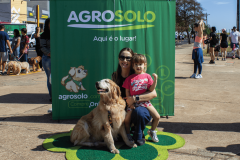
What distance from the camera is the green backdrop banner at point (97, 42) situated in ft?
15.7

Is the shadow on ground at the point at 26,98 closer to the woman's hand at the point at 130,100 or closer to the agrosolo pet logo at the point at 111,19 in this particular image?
the agrosolo pet logo at the point at 111,19

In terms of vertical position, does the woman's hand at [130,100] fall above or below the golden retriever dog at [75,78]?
below

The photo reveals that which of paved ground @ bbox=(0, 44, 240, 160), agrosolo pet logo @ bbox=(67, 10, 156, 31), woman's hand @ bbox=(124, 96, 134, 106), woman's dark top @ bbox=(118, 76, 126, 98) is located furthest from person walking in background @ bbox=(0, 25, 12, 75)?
woman's hand @ bbox=(124, 96, 134, 106)

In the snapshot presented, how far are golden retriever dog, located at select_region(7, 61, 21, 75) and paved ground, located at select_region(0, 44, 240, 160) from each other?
2.27 m

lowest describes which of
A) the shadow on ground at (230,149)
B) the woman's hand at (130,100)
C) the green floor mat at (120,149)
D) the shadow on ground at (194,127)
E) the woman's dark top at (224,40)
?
the shadow on ground at (230,149)

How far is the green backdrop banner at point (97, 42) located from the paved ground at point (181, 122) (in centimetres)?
63

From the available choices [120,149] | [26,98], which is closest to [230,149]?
[120,149]

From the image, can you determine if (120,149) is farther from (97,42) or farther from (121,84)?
(97,42)

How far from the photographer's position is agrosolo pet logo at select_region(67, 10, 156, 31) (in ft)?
15.7

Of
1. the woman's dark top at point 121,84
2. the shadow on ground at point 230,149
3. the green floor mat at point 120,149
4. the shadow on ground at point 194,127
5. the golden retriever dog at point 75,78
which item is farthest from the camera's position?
the golden retriever dog at point 75,78

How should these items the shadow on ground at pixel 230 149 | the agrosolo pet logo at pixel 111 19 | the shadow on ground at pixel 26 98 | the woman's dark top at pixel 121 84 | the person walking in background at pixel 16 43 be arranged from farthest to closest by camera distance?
the person walking in background at pixel 16 43
the shadow on ground at pixel 26 98
the agrosolo pet logo at pixel 111 19
the woman's dark top at pixel 121 84
the shadow on ground at pixel 230 149

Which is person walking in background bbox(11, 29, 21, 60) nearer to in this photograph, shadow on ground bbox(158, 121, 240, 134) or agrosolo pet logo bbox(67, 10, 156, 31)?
agrosolo pet logo bbox(67, 10, 156, 31)

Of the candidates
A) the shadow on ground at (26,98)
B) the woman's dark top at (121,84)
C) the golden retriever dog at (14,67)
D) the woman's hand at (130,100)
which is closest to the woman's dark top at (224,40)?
the golden retriever dog at (14,67)

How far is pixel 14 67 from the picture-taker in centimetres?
1106
